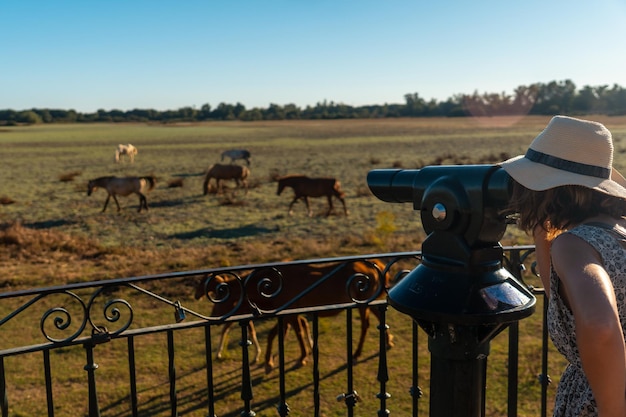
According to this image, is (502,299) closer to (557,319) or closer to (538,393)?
(557,319)

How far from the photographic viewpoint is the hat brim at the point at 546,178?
4.23ft

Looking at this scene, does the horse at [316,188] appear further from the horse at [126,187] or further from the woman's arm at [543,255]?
the woman's arm at [543,255]

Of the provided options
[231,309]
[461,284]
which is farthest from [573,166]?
[231,309]

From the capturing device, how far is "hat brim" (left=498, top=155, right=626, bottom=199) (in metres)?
1.29

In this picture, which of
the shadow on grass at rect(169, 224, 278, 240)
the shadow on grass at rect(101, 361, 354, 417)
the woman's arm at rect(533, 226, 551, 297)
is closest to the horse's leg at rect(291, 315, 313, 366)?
the shadow on grass at rect(101, 361, 354, 417)

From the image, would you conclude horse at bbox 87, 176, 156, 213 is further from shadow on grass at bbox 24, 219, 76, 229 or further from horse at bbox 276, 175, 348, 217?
horse at bbox 276, 175, 348, 217

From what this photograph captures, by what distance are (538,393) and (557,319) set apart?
4111mm

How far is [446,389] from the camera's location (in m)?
1.42

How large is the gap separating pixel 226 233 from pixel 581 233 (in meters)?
11.7

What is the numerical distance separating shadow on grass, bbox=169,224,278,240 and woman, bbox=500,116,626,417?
1112cm

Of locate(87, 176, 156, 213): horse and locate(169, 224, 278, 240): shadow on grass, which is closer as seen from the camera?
locate(169, 224, 278, 240): shadow on grass

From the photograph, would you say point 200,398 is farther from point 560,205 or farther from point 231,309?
point 560,205

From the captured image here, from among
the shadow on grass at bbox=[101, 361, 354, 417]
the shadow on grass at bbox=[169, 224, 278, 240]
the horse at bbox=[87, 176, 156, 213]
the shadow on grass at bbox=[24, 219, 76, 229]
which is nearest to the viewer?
the shadow on grass at bbox=[101, 361, 354, 417]

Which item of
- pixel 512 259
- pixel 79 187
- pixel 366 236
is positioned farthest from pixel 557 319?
pixel 79 187
